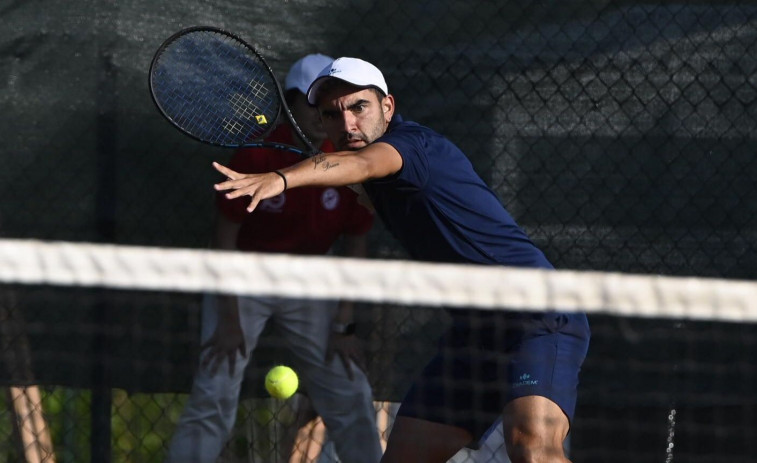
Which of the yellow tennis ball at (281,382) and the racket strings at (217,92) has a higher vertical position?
the racket strings at (217,92)

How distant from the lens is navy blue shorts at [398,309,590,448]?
3191mm

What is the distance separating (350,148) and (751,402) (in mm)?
2157

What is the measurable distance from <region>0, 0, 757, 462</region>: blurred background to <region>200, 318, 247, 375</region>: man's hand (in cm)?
24

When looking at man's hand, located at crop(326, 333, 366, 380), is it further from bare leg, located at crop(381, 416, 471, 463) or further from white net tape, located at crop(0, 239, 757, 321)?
white net tape, located at crop(0, 239, 757, 321)

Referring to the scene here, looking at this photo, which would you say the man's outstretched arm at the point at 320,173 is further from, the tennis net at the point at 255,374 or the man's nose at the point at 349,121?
the tennis net at the point at 255,374

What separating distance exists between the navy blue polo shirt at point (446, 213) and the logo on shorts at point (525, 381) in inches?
11.6

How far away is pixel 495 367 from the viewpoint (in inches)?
131

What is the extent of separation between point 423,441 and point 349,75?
3.18 ft

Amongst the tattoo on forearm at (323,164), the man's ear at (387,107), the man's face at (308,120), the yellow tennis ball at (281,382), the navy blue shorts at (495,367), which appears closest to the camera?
the tattoo on forearm at (323,164)

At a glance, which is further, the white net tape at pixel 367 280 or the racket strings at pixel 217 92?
the racket strings at pixel 217 92

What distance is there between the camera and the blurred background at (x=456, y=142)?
184 inches

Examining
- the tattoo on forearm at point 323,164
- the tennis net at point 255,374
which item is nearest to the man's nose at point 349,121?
the tattoo on forearm at point 323,164

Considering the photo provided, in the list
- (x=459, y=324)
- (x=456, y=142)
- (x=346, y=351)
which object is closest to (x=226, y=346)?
(x=346, y=351)

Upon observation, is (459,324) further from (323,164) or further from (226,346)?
(226,346)
